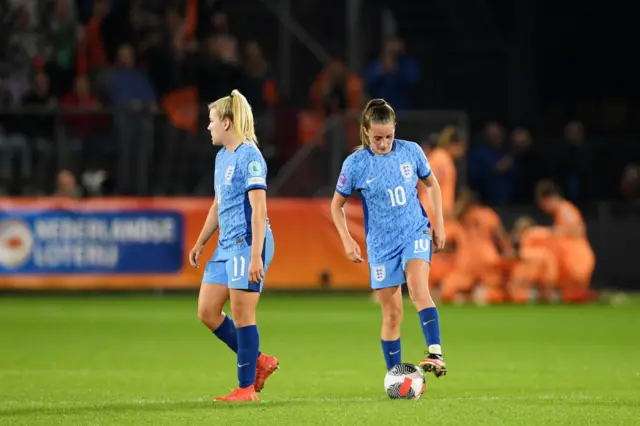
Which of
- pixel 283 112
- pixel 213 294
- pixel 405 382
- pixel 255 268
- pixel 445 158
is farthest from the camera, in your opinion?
pixel 283 112

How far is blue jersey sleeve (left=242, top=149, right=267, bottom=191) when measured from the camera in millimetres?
9812

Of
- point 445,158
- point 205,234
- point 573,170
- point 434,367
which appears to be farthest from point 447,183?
point 434,367

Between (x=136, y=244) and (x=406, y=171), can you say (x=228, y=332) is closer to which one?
(x=406, y=171)

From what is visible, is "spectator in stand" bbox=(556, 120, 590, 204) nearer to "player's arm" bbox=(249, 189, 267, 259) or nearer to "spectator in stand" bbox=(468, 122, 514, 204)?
"spectator in stand" bbox=(468, 122, 514, 204)

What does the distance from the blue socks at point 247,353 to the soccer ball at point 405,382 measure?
94 centimetres

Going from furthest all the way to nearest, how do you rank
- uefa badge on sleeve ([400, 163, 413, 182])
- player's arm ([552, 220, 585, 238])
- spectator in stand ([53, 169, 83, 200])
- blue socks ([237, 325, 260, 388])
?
spectator in stand ([53, 169, 83, 200]) → player's arm ([552, 220, 585, 238]) → uefa badge on sleeve ([400, 163, 413, 182]) → blue socks ([237, 325, 260, 388])

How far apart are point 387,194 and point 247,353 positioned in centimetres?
156

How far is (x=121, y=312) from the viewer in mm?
20031

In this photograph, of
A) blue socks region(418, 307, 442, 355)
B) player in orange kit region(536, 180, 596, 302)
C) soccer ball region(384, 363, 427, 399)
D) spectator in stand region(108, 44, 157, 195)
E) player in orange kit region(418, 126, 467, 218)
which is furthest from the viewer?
spectator in stand region(108, 44, 157, 195)

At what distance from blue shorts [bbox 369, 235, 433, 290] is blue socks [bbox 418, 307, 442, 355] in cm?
28

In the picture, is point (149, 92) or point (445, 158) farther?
point (149, 92)

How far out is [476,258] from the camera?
21.6 metres

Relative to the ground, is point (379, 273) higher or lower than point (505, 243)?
higher

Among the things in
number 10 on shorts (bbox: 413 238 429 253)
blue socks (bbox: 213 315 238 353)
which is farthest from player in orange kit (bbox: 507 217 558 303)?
blue socks (bbox: 213 315 238 353)
